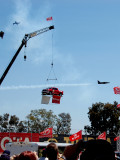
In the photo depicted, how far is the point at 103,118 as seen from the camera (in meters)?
72.9

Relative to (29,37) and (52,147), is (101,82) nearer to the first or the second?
(29,37)

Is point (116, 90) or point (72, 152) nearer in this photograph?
point (72, 152)

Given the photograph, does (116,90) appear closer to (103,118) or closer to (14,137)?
(14,137)

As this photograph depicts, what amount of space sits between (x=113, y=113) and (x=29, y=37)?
50598 millimetres

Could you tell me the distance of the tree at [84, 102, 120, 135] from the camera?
71.8 meters

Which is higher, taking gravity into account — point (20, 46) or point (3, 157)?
point (20, 46)

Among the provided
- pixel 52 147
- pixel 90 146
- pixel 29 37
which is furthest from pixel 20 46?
pixel 90 146

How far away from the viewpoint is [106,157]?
2.25m

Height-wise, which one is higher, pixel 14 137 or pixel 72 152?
pixel 72 152

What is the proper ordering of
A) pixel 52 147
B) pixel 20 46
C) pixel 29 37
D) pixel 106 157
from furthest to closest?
1. pixel 29 37
2. pixel 20 46
3. pixel 52 147
4. pixel 106 157

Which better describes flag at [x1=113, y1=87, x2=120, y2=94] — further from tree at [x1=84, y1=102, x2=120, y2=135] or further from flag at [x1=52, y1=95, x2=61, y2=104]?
tree at [x1=84, y1=102, x2=120, y2=135]

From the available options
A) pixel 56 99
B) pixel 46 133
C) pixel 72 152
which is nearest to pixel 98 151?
pixel 72 152

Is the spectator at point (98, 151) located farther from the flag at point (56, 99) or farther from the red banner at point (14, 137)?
the red banner at point (14, 137)

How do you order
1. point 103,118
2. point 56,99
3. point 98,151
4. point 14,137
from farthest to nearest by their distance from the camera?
1. point 103,118
2. point 14,137
3. point 56,99
4. point 98,151
